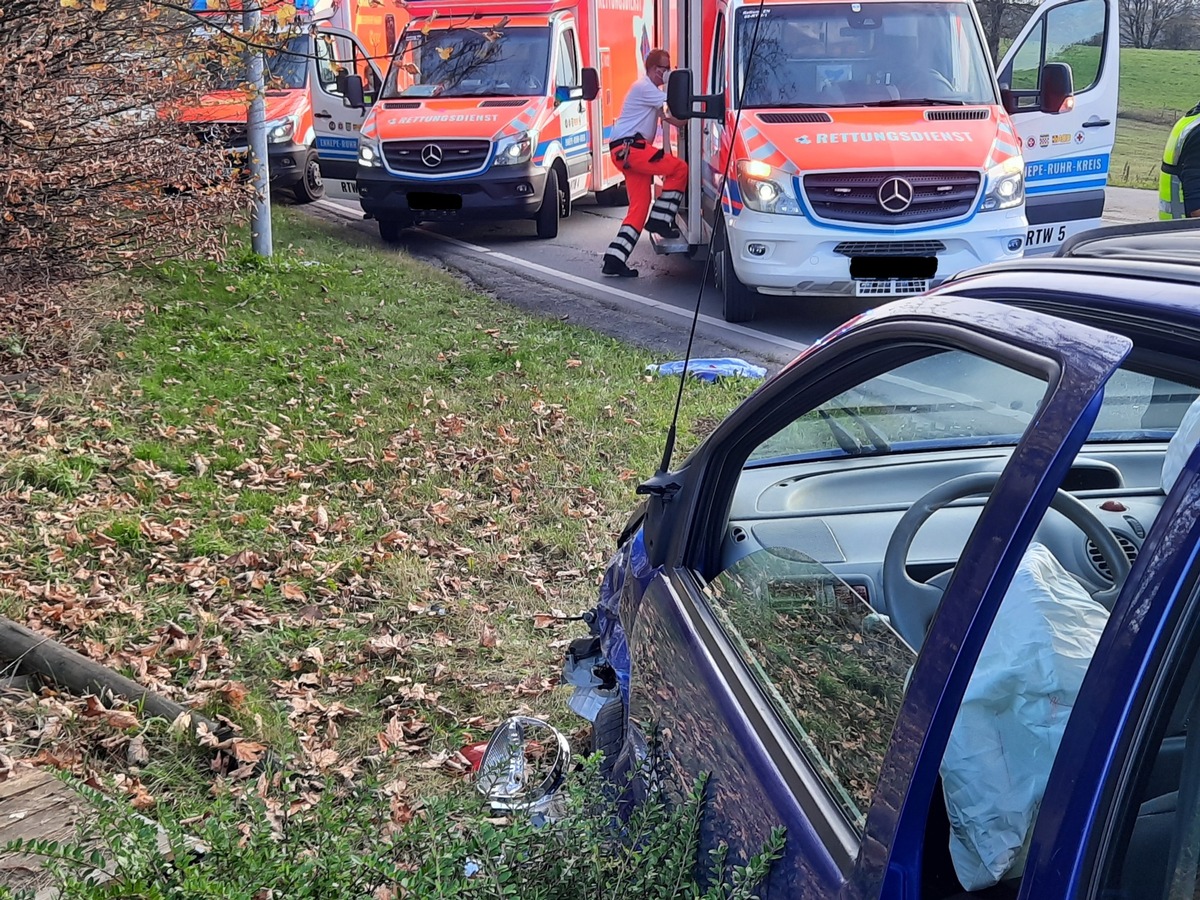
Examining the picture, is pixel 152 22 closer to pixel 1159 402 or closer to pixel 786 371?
pixel 786 371

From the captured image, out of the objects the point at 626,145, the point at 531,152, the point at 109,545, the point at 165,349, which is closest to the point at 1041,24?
the point at 626,145

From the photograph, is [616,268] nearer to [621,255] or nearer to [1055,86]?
[621,255]

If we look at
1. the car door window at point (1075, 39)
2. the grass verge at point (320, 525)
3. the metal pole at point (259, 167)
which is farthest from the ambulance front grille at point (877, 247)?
the metal pole at point (259, 167)

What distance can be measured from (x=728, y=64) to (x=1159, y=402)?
8121 millimetres

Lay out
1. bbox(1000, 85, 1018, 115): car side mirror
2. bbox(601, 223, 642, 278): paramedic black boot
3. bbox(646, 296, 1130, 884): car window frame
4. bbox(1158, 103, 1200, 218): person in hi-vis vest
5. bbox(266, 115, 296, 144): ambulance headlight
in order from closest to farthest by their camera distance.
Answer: bbox(646, 296, 1130, 884): car window frame
bbox(1158, 103, 1200, 218): person in hi-vis vest
bbox(1000, 85, 1018, 115): car side mirror
bbox(601, 223, 642, 278): paramedic black boot
bbox(266, 115, 296, 144): ambulance headlight

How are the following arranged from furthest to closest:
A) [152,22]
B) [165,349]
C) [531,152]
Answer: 1. [531,152]
2. [165,349]
3. [152,22]

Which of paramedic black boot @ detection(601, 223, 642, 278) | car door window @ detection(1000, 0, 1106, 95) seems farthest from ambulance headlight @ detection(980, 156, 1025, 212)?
paramedic black boot @ detection(601, 223, 642, 278)

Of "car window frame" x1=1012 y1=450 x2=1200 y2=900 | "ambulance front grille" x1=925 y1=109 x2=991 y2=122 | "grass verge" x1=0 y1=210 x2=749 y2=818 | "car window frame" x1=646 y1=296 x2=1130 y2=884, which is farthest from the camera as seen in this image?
"ambulance front grille" x1=925 y1=109 x2=991 y2=122

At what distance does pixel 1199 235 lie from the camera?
171 cm

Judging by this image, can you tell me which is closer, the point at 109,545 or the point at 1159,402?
the point at 1159,402

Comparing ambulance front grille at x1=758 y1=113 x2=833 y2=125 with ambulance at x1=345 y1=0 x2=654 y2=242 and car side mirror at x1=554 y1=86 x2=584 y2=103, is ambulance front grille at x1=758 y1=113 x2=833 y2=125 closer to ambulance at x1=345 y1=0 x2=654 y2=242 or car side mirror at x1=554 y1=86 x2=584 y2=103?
ambulance at x1=345 y1=0 x2=654 y2=242

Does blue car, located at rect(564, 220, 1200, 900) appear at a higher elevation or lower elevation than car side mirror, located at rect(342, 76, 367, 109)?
lower

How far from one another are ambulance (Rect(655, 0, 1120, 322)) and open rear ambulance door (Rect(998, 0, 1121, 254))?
0.04 ft

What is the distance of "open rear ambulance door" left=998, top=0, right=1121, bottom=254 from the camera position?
9.38 m
